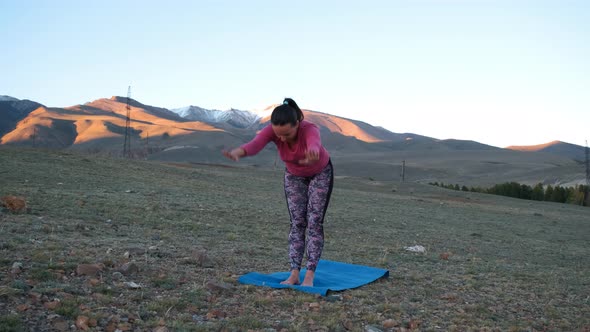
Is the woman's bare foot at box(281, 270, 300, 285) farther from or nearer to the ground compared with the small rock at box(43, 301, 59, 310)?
nearer to the ground

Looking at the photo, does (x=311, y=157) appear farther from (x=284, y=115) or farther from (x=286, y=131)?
(x=284, y=115)

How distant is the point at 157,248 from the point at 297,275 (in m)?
2.02

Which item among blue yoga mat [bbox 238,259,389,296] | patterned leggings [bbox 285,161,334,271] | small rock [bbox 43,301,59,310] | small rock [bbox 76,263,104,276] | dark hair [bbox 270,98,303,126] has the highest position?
dark hair [bbox 270,98,303,126]

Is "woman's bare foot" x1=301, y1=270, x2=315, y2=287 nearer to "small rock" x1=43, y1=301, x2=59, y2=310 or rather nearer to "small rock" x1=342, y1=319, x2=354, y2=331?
"small rock" x1=342, y1=319, x2=354, y2=331

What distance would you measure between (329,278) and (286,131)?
182cm

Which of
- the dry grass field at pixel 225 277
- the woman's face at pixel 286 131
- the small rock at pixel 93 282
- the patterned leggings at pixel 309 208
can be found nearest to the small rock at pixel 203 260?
the dry grass field at pixel 225 277

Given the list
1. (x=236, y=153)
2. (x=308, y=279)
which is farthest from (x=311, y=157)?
(x=308, y=279)

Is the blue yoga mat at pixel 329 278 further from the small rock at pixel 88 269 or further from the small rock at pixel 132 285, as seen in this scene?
the small rock at pixel 88 269

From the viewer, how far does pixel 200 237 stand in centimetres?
895

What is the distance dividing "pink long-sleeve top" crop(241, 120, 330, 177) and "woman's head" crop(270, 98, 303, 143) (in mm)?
100

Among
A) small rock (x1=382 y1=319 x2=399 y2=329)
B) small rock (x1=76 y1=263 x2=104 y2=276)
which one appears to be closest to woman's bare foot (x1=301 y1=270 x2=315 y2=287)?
small rock (x1=382 y1=319 x2=399 y2=329)

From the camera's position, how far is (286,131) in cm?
543

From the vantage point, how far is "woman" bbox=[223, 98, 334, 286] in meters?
5.45

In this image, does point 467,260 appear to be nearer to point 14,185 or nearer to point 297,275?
point 297,275
